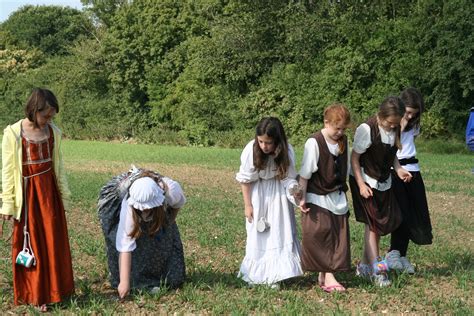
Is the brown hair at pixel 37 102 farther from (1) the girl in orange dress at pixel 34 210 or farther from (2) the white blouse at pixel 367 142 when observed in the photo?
(2) the white blouse at pixel 367 142

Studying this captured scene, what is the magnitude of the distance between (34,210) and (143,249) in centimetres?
96

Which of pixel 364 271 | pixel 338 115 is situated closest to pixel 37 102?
pixel 338 115

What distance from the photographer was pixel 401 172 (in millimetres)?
5699

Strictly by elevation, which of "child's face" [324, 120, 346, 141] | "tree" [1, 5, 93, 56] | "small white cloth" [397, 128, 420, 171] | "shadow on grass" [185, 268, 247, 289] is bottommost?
"shadow on grass" [185, 268, 247, 289]

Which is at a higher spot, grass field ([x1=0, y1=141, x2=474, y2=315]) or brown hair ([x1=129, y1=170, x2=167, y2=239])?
brown hair ([x1=129, y1=170, x2=167, y2=239])

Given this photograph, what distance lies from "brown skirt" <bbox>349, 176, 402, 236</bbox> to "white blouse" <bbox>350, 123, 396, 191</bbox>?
0.19 feet

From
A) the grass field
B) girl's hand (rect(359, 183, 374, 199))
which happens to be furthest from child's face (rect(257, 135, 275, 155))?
the grass field

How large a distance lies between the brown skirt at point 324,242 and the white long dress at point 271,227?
0.48 ft

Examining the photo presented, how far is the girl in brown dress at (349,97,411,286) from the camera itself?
549 cm

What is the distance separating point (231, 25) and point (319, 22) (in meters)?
4.93

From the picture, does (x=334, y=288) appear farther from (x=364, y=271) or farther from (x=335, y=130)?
(x=335, y=130)

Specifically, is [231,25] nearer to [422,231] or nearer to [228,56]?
[228,56]

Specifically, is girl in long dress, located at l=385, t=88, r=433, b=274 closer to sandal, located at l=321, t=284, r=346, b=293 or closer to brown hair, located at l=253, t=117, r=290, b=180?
sandal, located at l=321, t=284, r=346, b=293

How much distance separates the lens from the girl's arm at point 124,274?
495 cm
